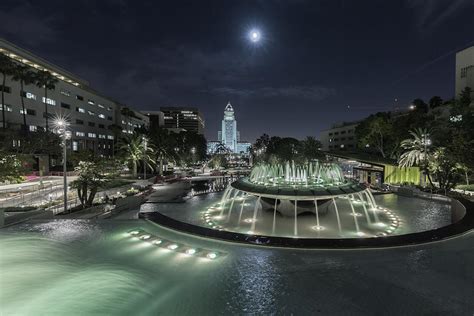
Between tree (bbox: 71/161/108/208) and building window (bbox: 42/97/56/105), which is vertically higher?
building window (bbox: 42/97/56/105)

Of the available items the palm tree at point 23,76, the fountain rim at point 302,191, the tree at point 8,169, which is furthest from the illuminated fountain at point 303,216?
the palm tree at point 23,76

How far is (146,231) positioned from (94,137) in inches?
3087

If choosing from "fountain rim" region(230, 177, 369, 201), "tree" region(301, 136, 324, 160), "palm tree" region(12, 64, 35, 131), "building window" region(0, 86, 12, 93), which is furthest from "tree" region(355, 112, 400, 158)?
"building window" region(0, 86, 12, 93)

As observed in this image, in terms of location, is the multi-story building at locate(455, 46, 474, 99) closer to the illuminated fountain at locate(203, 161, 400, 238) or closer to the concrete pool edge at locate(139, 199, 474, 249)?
the illuminated fountain at locate(203, 161, 400, 238)

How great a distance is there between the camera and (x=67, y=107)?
6481cm

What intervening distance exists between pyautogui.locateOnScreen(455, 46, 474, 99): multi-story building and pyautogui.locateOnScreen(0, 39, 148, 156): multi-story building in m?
90.5

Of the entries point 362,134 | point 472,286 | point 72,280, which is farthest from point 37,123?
point 362,134

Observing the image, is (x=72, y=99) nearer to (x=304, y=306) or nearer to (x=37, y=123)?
(x=37, y=123)

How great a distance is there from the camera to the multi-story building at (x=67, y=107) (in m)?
49.6

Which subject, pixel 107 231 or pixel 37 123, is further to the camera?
pixel 37 123

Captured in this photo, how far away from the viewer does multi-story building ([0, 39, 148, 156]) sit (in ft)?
163

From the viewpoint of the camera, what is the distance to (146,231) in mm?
11234

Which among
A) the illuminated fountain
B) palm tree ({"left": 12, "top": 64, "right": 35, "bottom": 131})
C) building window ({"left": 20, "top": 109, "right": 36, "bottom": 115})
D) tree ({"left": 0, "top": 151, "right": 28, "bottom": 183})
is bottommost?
the illuminated fountain

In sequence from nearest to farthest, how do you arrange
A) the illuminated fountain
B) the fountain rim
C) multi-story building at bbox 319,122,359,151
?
the illuminated fountain → the fountain rim → multi-story building at bbox 319,122,359,151
